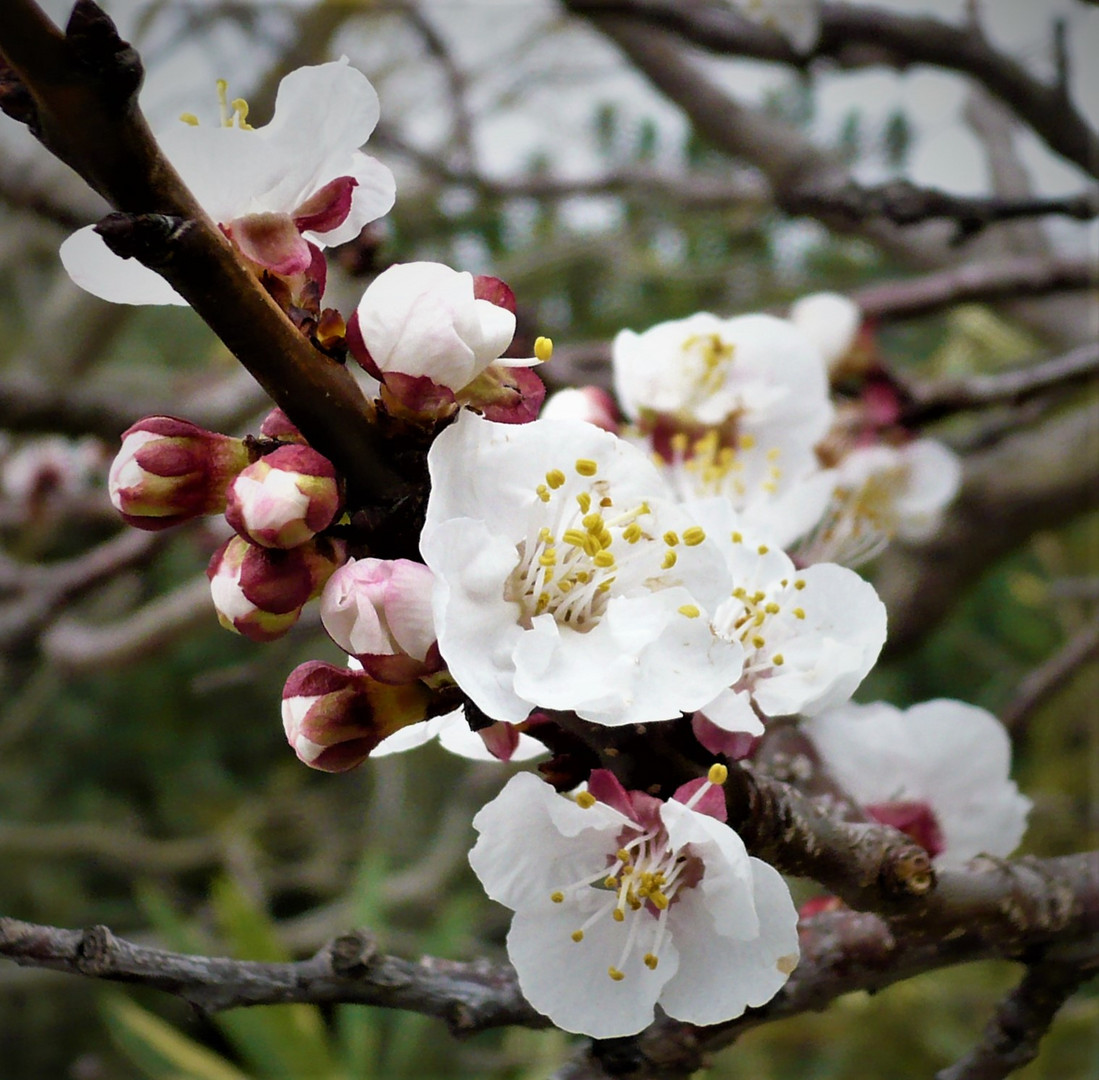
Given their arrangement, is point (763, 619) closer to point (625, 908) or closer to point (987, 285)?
point (625, 908)

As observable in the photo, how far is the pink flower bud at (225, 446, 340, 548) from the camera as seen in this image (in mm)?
284

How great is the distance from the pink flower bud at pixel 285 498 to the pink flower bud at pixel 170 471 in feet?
0.08

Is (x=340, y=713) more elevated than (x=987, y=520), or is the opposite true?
(x=340, y=713)

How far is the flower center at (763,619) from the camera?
1.29 feet

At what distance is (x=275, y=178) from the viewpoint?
318mm

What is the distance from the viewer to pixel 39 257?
9.25ft

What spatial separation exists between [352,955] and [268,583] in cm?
14

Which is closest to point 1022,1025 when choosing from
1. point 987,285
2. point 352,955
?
point 352,955

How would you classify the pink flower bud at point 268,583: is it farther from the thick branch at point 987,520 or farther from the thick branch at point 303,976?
the thick branch at point 987,520

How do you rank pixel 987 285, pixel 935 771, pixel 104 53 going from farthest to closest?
1. pixel 987 285
2. pixel 935 771
3. pixel 104 53

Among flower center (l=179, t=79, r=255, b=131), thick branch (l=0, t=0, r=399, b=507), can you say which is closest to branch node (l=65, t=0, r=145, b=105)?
thick branch (l=0, t=0, r=399, b=507)

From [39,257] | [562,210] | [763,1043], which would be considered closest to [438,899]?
[763,1043]

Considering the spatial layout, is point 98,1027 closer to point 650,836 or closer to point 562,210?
point 562,210

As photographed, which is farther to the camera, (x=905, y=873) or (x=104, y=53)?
(x=905, y=873)
